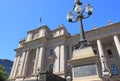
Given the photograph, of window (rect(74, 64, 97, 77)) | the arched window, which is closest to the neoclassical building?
the arched window

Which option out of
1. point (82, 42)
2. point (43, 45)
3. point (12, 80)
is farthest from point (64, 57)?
point (82, 42)

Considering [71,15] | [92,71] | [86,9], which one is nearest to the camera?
[92,71]

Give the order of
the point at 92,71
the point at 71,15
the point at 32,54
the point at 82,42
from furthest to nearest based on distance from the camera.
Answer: the point at 32,54 → the point at 71,15 → the point at 82,42 → the point at 92,71

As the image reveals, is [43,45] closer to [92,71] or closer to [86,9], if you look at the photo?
[86,9]

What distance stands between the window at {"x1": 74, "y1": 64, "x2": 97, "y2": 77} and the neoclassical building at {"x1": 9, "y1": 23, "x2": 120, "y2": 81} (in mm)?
16236

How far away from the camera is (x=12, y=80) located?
27297 millimetres

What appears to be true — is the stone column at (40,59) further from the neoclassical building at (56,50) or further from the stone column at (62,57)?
the stone column at (62,57)

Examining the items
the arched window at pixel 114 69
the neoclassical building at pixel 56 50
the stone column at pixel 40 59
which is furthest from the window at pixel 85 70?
the arched window at pixel 114 69

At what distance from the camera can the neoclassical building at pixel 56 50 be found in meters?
24.3

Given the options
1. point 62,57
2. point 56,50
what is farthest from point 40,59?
point 62,57

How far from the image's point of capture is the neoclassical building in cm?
2427

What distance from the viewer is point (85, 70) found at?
5.88m

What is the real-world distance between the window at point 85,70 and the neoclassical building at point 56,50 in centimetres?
1624

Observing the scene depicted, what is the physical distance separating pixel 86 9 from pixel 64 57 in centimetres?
1788
